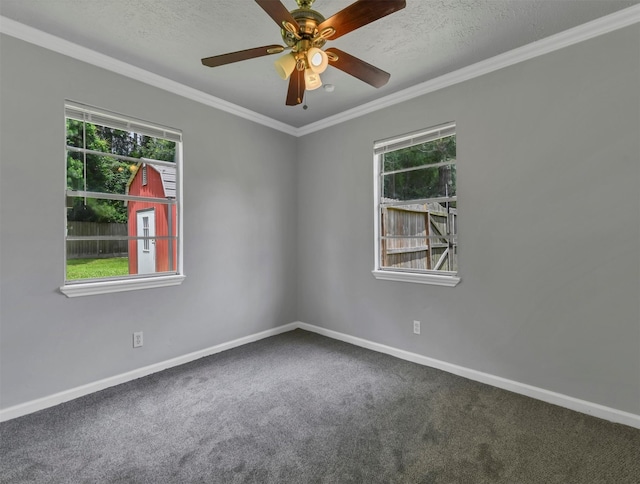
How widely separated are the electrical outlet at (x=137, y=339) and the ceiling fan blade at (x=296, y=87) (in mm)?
2256

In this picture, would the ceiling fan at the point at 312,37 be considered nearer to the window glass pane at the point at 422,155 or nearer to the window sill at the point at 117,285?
the window glass pane at the point at 422,155

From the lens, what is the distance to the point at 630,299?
206cm

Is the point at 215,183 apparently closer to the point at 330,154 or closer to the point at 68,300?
the point at 330,154

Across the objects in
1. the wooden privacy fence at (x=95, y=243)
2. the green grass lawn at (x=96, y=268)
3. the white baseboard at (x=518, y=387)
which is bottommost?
the white baseboard at (x=518, y=387)

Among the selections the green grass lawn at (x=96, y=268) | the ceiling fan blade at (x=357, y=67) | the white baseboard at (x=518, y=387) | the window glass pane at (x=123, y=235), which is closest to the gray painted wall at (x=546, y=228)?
the white baseboard at (x=518, y=387)

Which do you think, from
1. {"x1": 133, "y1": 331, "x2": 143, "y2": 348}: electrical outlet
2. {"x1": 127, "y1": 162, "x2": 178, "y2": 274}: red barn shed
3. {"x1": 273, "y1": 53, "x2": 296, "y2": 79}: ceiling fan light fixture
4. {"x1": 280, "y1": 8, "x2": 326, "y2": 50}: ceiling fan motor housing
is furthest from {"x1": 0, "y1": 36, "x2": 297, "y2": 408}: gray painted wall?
{"x1": 280, "y1": 8, "x2": 326, "y2": 50}: ceiling fan motor housing

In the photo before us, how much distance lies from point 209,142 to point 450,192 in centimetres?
237

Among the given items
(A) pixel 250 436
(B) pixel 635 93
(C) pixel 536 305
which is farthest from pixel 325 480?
(B) pixel 635 93

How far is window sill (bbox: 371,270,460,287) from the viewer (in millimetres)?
2820

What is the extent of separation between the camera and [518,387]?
8.11 ft

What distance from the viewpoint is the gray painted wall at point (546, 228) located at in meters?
2.09

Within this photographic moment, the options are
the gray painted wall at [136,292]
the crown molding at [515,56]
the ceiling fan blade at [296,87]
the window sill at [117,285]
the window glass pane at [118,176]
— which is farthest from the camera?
the window glass pane at [118,176]

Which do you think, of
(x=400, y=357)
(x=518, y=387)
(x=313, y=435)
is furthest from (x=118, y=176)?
(x=518, y=387)

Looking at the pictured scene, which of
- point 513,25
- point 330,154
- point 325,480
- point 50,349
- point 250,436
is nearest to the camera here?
point 325,480
